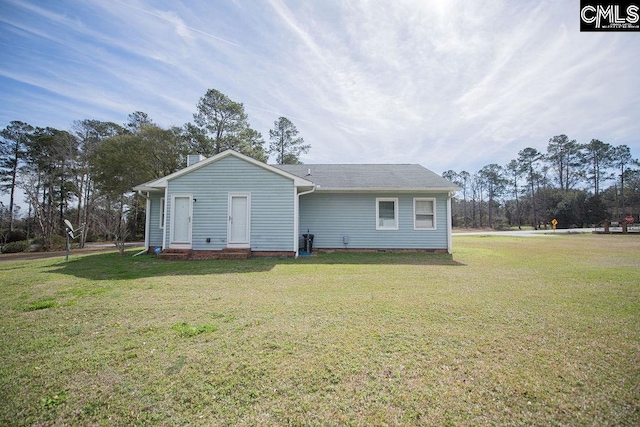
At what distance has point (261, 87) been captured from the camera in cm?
1290

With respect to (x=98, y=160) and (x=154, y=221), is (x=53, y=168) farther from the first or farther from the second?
(x=154, y=221)

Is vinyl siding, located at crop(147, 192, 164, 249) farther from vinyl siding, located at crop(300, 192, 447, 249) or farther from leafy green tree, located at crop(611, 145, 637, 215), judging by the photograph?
leafy green tree, located at crop(611, 145, 637, 215)

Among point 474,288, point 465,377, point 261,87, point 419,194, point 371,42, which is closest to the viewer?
point 465,377

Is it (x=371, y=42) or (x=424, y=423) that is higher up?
(x=371, y=42)

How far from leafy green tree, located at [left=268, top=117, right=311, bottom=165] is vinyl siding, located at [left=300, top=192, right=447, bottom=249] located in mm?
20049

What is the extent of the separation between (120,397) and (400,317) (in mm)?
3365

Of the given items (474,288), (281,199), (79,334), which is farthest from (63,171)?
(474,288)

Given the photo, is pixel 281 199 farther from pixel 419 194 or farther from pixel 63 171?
pixel 63 171

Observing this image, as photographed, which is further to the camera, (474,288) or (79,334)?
(474,288)

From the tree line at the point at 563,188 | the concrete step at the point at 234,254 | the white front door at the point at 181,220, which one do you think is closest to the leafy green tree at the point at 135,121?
the white front door at the point at 181,220

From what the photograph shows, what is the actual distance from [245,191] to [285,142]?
22260mm

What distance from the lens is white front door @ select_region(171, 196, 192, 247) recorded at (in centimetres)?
1056

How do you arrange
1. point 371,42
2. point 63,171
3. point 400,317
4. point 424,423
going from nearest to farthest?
point 424,423 → point 400,317 → point 371,42 → point 63,171

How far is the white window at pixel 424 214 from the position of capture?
472 inches
